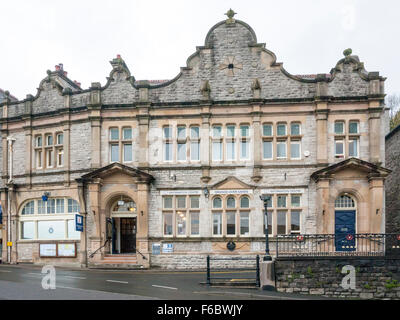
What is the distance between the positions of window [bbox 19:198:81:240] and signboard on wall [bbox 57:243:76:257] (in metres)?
0.38

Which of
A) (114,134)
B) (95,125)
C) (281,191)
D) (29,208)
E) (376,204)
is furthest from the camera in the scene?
(29,208)

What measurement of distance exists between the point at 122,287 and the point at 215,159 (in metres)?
9.18

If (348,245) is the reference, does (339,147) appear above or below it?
above

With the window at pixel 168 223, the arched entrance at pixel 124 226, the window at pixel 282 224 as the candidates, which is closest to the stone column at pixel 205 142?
the window at pixel 168 223

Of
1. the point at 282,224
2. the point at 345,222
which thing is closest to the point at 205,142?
the point at 282,224

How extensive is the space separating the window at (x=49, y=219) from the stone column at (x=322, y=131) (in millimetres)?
12890

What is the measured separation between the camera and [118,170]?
880 inches

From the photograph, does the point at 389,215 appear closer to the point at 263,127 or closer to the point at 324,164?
the point at 324,164

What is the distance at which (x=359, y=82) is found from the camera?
22188mm

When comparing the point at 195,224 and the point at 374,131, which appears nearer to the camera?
the point at 374,131

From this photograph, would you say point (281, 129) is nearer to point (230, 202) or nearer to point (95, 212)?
point (230, 202)

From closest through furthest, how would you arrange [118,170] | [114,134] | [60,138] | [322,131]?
[322,131], [118,170], [114,134], [60,138]

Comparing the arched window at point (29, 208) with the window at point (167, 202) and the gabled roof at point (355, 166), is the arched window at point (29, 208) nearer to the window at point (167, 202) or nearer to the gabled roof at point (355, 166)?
the window at point (167, 202)
